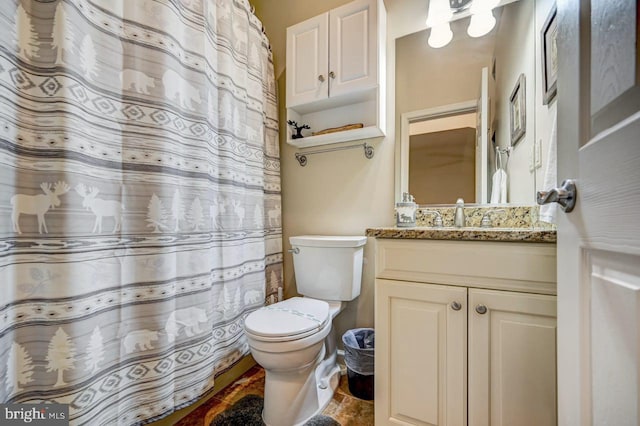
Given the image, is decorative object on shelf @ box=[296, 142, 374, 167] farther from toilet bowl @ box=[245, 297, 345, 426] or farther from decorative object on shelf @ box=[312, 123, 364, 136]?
toilet bowl @ box=[245, 297, 345, 426]

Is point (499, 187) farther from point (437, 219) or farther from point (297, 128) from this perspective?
point (297, 128)

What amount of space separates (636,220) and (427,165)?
1.18m

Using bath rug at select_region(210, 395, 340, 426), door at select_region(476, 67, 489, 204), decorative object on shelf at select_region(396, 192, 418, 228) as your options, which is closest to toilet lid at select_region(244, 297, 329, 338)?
bath rug at select_region(210, 395, 340, 426)

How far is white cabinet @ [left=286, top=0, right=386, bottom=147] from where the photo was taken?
1.48 meters

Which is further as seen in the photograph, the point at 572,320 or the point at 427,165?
the point at 427,165

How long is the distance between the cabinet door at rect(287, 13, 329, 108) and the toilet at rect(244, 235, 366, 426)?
35.4 inches

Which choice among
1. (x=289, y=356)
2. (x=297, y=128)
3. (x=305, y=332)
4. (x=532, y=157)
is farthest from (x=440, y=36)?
(x=289, y=356)

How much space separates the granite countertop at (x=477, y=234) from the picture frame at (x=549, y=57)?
588 mm

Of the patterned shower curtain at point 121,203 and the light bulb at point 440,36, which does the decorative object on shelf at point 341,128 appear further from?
the light bulb at point 440,36

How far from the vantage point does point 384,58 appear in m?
1.55

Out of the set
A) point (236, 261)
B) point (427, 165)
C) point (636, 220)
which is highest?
point (427, 165)

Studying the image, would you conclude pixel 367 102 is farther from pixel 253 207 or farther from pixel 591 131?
pixel 591 131

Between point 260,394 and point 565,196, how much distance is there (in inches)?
60.4

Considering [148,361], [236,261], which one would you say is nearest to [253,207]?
[236,261]
